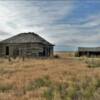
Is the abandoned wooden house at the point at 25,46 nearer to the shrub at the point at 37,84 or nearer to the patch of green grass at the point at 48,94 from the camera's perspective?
the shrub at the point at 37,84

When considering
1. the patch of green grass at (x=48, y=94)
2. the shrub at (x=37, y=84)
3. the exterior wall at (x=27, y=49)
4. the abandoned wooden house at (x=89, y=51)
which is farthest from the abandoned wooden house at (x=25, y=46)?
the patch of green grass at (x=48, y=94)

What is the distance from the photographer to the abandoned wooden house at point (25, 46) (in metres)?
47.3

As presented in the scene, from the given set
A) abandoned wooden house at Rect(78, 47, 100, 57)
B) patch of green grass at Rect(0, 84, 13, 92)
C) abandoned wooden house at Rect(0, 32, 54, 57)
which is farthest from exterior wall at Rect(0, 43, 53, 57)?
patch of green grass at Rect(0, 84, 13, 92)

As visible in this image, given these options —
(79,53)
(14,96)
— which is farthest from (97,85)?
(79,53)

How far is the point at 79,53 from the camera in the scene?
66.2 metres

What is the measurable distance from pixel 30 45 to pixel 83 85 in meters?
35.7

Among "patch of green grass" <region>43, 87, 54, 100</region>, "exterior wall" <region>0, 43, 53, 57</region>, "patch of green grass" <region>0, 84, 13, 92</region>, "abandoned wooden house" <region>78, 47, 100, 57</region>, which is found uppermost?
"patch of green grass" <region>43, 87, 54, 100</region>

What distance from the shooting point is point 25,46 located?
47.3m

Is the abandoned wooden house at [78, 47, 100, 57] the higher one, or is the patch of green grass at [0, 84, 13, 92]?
the patch of green grass at [0, 84, 13, 92]

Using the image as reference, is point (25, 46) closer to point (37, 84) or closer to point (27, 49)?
point (27, 49)

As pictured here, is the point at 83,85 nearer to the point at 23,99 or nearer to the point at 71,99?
the point at 71,99

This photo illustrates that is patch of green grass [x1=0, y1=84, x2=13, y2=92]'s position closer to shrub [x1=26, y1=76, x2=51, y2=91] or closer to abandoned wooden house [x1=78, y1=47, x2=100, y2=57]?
shrub [x1=26, y1=76, x2=51, y2=91]

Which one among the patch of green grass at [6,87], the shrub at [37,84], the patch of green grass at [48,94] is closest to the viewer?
the patch of green grass at [48,94]

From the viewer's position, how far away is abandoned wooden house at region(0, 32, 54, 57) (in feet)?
155
